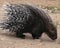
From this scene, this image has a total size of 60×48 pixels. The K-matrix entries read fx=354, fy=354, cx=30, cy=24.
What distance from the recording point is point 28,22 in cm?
867

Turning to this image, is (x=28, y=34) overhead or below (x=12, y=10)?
below

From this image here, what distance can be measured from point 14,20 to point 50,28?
916mm

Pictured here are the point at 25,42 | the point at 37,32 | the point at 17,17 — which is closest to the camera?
the point at 25,42

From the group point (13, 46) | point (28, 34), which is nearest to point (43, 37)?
point (28, 34)

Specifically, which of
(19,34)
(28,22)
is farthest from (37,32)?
(19,34)

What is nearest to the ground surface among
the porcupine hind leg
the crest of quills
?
the porcupine hind leg

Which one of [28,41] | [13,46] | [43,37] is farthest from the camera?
[43,37]

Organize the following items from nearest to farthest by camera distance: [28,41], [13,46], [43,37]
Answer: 1. [13,46]
2. [28,41]
3. [43,37]

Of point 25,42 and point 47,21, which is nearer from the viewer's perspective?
point 25,42

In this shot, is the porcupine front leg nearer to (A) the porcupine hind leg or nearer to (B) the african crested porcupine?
(B) the african crested porcupine

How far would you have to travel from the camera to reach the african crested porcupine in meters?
8.65

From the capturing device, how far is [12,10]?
8734mm

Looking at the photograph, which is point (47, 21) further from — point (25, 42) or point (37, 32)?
point (25, 42)

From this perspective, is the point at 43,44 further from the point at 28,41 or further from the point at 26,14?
the point at 26,14
